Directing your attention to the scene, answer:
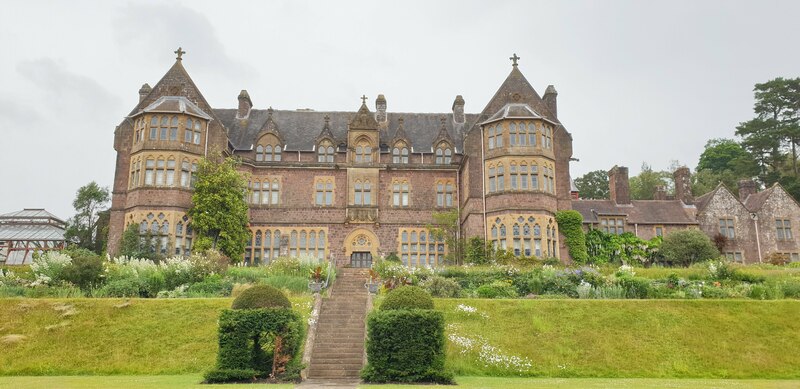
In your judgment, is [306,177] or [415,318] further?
[306,177]

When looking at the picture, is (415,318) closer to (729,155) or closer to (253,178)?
(253,178)

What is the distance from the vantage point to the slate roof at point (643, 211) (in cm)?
4053

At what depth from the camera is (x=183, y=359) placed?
18438mm

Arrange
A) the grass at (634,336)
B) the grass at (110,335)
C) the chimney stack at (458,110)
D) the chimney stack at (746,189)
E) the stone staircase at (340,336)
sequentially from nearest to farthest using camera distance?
1. the grass at (110,335)
2. the grass at (634,336)
3. the stone staircase at (340,336)
4. the chimney stack at (458,110)
5. the chimney stack at (746,189)

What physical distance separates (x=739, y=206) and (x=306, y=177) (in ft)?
97.0

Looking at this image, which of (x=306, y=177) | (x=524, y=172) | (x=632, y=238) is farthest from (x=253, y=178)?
(x=632, y=238)

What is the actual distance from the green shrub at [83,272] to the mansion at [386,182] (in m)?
7.69

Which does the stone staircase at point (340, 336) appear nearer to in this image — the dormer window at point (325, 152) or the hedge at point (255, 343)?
the hedge at point (255, 343)

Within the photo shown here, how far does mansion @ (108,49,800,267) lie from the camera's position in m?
33.7

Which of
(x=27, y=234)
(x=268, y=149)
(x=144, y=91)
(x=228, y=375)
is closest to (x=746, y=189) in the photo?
(x=268, y=149)

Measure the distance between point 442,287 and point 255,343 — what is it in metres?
9.62

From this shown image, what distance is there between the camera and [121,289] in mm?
24062

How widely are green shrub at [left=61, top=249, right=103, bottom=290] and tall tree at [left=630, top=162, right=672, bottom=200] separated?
55008 millimetres

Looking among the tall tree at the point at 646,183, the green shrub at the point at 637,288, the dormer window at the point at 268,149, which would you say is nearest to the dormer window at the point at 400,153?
the dormer window at the point at 268,149
